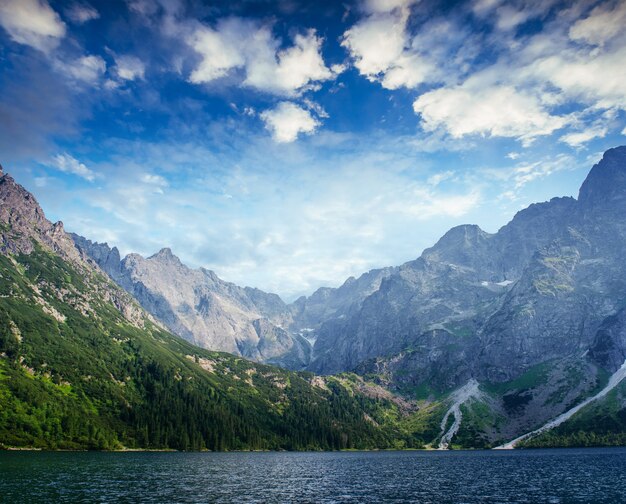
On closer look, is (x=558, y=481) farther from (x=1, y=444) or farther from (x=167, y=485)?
(x=1, y=444)

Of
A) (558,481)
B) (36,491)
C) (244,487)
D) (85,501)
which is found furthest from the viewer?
(558,481)

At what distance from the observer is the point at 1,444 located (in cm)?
19938

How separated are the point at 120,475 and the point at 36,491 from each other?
40.7 meters

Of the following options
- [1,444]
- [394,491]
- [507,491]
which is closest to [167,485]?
[394,491]

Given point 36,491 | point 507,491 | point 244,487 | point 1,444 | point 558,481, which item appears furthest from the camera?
point 1,444

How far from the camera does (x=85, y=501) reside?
72.6 m

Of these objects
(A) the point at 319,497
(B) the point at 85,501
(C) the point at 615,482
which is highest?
(B) the point at 85,501

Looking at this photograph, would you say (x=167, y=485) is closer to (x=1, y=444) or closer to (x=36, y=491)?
(x=36, y=491)

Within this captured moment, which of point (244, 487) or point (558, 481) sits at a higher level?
point (244, 487)

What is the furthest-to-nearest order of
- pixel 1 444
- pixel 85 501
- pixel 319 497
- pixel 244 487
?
pixel 1 444
pixel 244 487
pixel 319 497
pixel 85 501

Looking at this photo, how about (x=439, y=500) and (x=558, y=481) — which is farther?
(x=558, y=481)

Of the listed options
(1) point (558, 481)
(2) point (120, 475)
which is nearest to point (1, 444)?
(2) point (120, 475)

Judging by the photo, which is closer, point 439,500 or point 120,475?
point 439,500

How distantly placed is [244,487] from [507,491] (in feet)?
195
